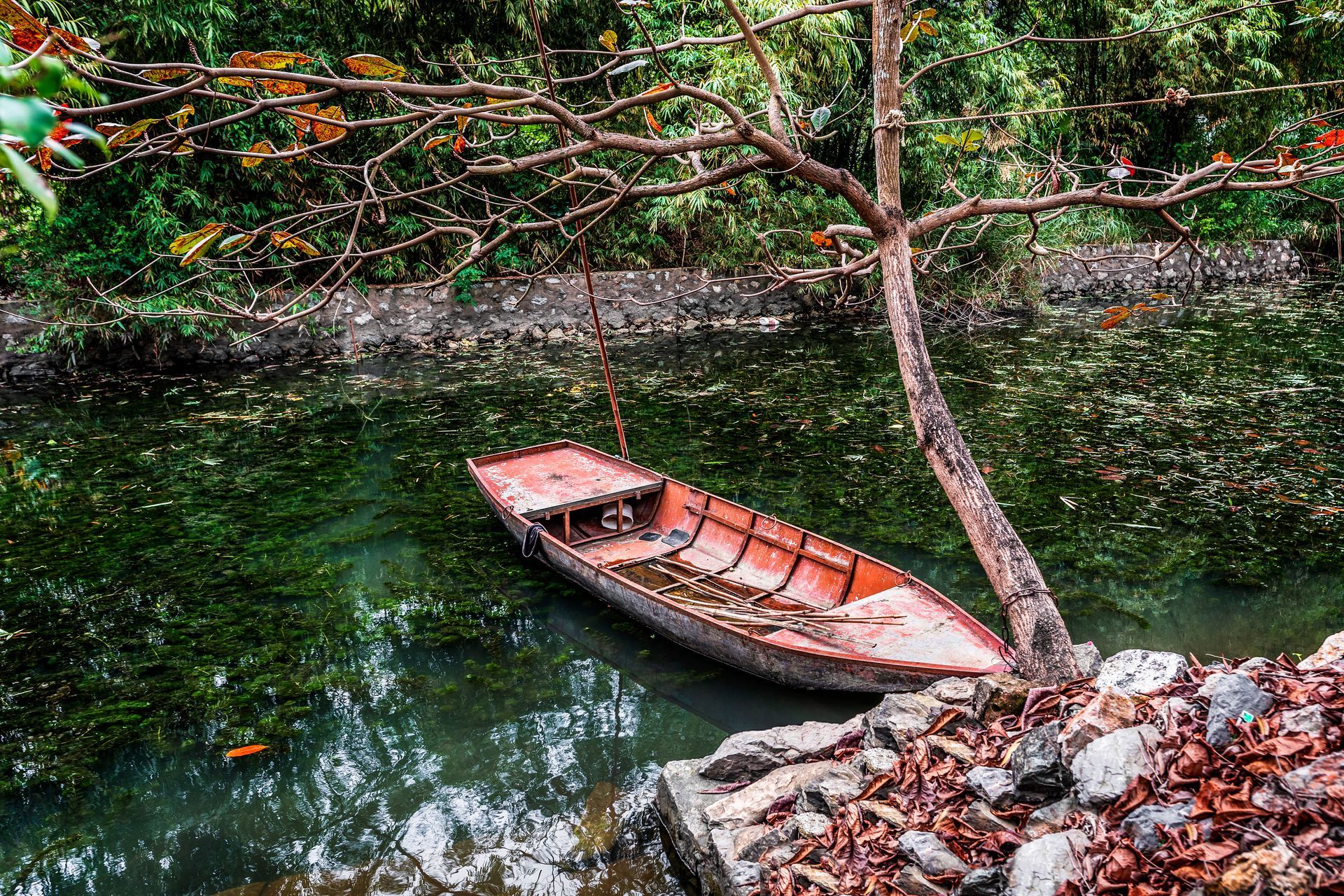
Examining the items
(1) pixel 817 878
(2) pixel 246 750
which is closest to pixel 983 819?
(1) pixel 817 878

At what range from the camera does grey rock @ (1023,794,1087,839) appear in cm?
225

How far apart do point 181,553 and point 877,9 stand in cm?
624

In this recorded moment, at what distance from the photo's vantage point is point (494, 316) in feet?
47.7

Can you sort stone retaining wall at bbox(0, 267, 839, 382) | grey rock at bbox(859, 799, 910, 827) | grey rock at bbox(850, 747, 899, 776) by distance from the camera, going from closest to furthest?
grey rock at bbox(859, 799, 910, 827) → grey rock at bbox(850, 747, 899, 776) → stone retaining wall at bbox(0, 267, 839, 382)

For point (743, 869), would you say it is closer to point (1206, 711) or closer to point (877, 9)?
point (1206, 711)

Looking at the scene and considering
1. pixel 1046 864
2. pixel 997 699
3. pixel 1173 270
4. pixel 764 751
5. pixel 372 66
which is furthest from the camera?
pixel 1173 270

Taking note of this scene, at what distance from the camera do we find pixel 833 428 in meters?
8.82

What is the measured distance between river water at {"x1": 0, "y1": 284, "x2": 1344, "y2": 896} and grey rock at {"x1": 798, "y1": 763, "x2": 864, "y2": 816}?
0.77 metres

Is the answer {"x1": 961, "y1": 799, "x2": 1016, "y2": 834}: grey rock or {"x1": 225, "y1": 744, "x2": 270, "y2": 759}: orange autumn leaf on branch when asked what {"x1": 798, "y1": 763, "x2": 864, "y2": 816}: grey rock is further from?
{"x1": 225, "y1": 744, "x2": 270, "y2": 759}: orange autumn leaf on branch

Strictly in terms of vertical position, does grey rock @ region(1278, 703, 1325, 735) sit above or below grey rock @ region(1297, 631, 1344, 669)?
above

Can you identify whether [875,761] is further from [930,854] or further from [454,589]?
[454,589]

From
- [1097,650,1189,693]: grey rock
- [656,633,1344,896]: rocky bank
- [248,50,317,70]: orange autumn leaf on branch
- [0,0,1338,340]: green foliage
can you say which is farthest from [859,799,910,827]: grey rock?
[0,0,1338,340]: green foliage

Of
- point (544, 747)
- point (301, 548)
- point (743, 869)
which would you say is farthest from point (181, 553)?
point (743, 869)

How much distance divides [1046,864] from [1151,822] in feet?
0.91
